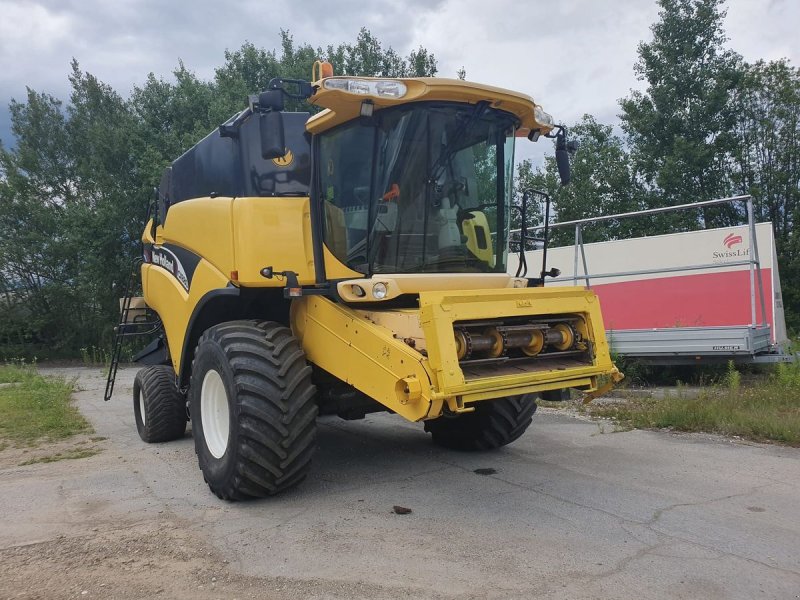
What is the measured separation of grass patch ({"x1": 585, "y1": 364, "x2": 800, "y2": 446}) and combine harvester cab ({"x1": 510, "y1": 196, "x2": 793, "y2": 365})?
0.56 m

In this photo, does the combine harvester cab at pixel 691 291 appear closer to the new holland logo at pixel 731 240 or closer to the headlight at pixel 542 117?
the new holland logo at pixel 731 240

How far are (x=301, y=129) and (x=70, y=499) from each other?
3474 millimetres

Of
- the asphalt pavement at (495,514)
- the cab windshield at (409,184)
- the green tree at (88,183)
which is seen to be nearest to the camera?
the asphalt pavement at (495,514)

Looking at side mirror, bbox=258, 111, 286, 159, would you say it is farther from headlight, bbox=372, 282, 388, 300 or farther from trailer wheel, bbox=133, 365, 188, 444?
trailer wheel, bbox=133, 365, 188, 444

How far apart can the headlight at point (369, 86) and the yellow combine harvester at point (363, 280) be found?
0.01 m

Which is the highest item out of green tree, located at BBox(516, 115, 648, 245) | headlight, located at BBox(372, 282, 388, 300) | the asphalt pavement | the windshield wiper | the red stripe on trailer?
green tree, located at BBox(516, 115, 648, 245)

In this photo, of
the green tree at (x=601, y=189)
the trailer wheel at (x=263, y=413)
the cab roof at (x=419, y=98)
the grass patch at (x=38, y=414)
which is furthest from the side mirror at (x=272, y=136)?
the green tree at (x=601, y=189)

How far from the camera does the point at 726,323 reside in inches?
412

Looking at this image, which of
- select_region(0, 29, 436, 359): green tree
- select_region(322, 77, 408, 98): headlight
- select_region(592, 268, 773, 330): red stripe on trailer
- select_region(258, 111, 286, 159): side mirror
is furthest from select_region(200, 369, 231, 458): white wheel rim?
select_region(0, 29, 436, 359): green tree

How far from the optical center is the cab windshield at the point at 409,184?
4.68m

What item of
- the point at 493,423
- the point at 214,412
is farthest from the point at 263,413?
the point at 493,423

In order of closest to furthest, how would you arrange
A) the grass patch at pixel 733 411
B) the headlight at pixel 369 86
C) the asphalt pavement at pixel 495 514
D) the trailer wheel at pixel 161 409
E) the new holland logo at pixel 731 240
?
the asphalt pavement at pixel 495 514 < the headlight at pixel 369 86 < the grass patch at pixel 733 411 < the trailer wheel at pixel 161 409 < the new holland logo at pixel 731 240

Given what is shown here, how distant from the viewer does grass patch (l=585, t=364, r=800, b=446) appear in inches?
248

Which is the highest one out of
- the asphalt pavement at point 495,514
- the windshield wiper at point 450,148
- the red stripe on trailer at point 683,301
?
the windshield wiper at point 450,148
